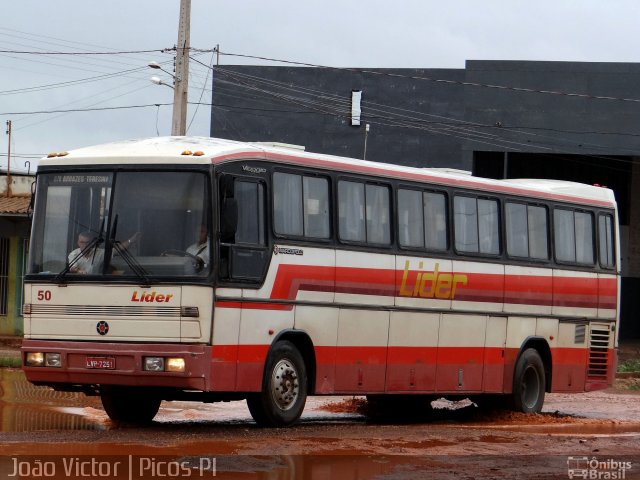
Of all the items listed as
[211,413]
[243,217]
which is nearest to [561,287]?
[211,413]

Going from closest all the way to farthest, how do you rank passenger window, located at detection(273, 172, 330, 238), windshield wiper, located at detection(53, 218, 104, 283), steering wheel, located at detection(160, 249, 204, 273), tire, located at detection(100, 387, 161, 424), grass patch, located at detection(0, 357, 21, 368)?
steering wheel, located at detection(160, 249, 204, 273) < windshield wiper, located at detection(53, 218, 104, 283) < passenger window, located at detection(273, 172, 330, 238) < tire, located at detection(100, 387, 161, 424) < grass patch, located at detection(0, 357, 21, 368)

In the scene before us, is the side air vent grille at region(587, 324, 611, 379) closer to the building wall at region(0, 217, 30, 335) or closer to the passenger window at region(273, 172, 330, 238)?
the passenger window at region(273, 172, 330, 238)

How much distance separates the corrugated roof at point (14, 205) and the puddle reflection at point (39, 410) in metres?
12.4

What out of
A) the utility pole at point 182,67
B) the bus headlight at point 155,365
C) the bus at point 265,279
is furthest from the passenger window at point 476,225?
the utility pole at point 182,67

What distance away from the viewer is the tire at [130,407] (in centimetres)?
1650

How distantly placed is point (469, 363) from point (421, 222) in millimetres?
2334

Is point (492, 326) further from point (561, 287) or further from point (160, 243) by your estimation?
point (160, 243)

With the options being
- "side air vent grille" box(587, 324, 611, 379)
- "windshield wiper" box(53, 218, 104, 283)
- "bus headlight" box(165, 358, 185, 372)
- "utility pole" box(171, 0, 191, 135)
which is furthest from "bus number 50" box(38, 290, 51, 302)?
"utility pole" box(171, 0, 191, 135)

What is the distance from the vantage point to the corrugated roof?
3594 cm

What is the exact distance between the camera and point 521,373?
2044 centimetres

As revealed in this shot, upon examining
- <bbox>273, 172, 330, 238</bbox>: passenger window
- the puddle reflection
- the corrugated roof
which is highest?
the corrugated roof

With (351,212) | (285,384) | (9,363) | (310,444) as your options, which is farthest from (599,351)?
(9,363)

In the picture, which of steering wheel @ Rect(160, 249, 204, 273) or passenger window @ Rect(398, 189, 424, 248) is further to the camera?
passenger window @ Rect(398, 189, 424, 248)

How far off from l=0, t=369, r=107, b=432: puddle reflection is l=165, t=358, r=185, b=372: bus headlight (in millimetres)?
1600
